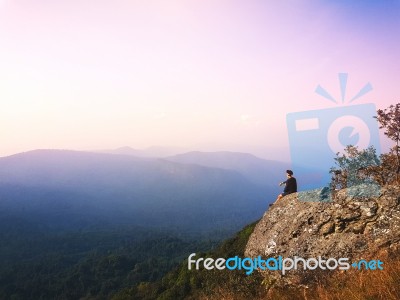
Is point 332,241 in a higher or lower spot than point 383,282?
lower

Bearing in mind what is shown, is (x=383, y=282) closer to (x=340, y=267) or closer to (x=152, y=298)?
(x=340, y=267)

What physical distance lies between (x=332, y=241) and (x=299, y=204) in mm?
3217

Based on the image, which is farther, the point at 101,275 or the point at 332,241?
the point at 101,275

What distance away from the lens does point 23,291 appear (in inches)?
6718

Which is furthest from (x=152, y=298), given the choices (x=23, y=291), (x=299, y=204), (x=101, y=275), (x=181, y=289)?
(x=23, y=291)

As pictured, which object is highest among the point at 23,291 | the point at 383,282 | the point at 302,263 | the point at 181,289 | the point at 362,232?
the point at 383,282

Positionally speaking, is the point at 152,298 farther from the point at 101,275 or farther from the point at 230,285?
the point at 101,275

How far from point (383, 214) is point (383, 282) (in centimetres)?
717

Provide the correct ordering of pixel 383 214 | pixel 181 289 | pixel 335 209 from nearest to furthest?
pixel 383 214
pixel 335 209
pixel 181 289

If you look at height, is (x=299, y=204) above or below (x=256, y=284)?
above

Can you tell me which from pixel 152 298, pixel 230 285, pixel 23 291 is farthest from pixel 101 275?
pixel 230 285

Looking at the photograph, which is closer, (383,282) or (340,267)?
(383,282)

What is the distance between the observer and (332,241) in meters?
14.5

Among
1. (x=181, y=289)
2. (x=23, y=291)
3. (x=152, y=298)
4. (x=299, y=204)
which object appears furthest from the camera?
(x=23, y=291)
